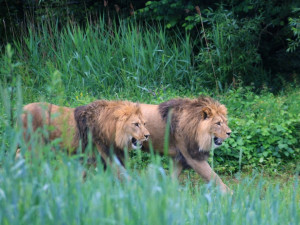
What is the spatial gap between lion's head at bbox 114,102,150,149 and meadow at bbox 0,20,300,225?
0.31 m

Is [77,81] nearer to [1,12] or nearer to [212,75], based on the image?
[212,75]

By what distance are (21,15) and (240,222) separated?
36.4ft

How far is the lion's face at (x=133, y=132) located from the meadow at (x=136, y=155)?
30cm

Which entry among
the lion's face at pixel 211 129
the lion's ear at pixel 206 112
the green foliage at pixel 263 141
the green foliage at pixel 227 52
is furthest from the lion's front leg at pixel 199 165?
the green foliage at pixel 227 52

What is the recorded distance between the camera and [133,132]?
550cm

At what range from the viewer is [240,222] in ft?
11.7

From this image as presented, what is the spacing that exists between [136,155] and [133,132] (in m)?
1.40

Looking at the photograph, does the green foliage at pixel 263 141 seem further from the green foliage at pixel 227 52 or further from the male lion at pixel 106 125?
the green foliage at pixel 227 52

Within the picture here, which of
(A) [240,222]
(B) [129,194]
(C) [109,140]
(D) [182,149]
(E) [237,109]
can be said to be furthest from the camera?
(E) [237,109]

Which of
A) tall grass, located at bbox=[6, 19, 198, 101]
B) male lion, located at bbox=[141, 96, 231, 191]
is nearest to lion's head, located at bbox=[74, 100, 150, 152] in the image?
male lion, located at bbox=[141, 96, 231, 191]

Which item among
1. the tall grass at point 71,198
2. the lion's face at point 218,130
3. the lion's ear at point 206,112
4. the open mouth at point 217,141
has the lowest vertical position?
the open mouth at point 217,141

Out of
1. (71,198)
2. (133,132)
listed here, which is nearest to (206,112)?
(133,132)

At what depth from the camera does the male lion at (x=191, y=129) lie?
5.88 metres

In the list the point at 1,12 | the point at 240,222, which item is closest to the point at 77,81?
the point at 1,12
